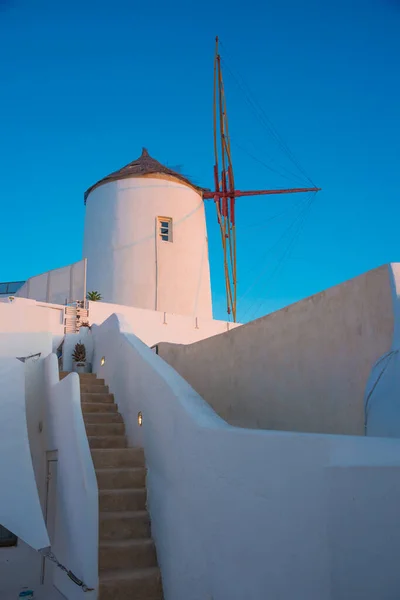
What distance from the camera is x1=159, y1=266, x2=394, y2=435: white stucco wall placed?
611 cm

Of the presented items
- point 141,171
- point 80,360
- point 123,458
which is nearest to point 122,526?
point 123,458

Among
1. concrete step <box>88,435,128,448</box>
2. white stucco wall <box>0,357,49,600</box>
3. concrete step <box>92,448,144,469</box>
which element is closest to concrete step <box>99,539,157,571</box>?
white stucco wall <box>0,357,49,600</box>

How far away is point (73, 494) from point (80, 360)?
491cm

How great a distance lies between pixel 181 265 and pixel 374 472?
16853mm

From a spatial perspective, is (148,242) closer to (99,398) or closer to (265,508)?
(99,398)

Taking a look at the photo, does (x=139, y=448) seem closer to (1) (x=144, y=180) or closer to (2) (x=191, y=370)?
(2) (x=191, y=370)

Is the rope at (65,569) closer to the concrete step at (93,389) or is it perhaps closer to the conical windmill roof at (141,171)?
the concrete step at (93,389)

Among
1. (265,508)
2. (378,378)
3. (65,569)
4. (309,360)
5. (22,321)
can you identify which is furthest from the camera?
(22,321)

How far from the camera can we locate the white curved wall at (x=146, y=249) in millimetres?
19312

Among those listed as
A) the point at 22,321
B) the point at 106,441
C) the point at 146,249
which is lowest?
the point at 106,441

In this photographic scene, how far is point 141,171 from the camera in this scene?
67.8ft

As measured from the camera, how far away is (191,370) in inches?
436

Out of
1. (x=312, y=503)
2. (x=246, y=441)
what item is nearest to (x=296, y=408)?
(x=246, y=441)

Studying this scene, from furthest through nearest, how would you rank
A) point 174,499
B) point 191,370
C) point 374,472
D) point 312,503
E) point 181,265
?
point 181,265
point 191,370
point 174,499
point 312,503
point 374,472
